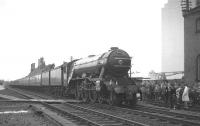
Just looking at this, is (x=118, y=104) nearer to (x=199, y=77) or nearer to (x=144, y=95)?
(x=144, y=95)

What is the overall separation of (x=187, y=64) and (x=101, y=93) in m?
11.8

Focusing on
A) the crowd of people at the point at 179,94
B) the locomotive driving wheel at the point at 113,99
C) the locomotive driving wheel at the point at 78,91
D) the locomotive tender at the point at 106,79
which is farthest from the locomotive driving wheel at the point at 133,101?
the locomotive driving wheel at the point at 78,91

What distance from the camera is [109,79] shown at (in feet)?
63.9

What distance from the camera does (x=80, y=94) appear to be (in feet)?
76.2

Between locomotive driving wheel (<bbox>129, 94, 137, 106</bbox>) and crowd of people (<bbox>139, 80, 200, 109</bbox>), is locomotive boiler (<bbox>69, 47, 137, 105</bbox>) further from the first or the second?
crowd of people (<bbox>139, 80, 200, 109</bbox>)

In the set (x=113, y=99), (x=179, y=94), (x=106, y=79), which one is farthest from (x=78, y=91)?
(x=179, y=94)

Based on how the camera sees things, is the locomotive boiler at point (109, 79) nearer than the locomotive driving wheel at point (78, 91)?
Yes

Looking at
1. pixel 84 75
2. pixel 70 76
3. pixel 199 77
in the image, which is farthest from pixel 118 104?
pixel 199 77

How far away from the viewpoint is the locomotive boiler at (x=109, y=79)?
1852cm

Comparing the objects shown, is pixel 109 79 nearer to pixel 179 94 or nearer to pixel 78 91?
pixel 179 94

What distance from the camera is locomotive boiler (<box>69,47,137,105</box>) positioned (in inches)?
729

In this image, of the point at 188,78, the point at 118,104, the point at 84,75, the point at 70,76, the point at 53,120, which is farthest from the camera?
the point at 188,78

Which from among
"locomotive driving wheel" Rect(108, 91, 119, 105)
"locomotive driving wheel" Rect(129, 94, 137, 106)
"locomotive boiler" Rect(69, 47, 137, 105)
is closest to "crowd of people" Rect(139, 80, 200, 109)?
"locomotive driving wheel" Rect(129, 94, 137, 106)

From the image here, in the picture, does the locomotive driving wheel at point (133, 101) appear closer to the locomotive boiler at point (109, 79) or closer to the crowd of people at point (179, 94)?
the locomotive boiler at point (109, 79)
